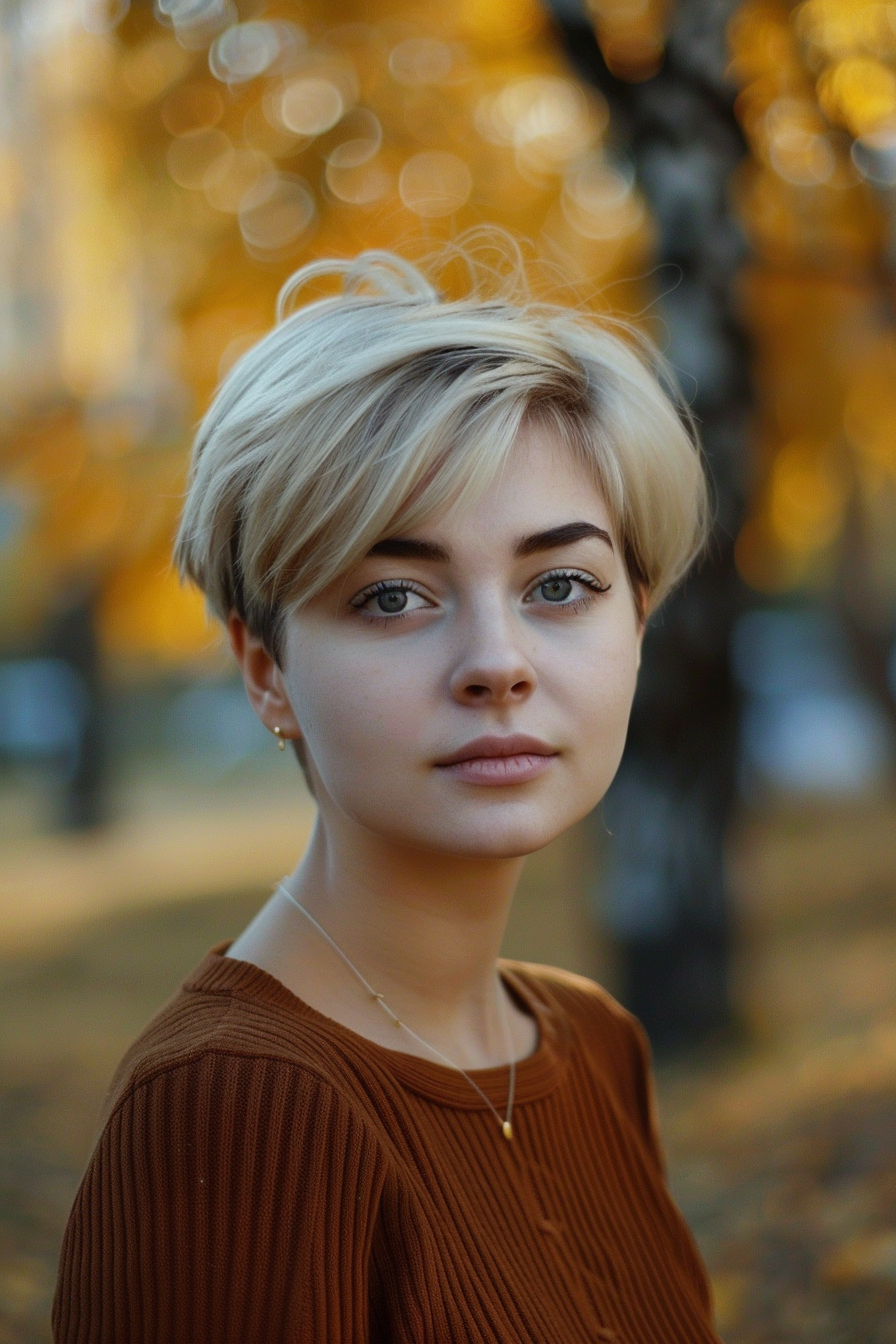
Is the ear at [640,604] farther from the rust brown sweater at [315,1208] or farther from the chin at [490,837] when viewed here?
the rust brown sweater at [315,1208]

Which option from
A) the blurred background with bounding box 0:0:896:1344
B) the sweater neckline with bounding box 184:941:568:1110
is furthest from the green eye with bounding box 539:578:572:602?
the blurred background with bounding box 0:0:896:1344

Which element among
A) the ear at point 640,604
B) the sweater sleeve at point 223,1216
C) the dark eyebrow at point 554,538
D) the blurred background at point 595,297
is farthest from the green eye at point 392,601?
the blurred background at point 595,297

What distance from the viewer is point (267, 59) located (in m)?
4.96

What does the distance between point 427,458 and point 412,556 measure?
4.5 inches

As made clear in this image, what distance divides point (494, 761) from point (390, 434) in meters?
0.40

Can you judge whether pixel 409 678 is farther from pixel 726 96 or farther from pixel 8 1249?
pixel 726 96

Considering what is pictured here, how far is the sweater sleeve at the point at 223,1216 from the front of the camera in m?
1.31

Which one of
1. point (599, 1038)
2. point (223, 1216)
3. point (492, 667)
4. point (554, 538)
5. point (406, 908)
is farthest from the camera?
point (599, 1038)

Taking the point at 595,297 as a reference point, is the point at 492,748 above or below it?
below

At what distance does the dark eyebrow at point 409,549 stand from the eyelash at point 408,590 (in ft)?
0.10

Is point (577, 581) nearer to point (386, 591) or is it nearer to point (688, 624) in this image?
point (386, 591)

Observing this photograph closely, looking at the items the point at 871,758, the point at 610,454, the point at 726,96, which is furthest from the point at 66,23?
the point at 871,758

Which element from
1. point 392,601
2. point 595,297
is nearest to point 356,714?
point 392,601

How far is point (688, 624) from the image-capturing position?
16.7ft
